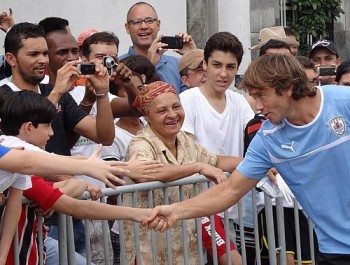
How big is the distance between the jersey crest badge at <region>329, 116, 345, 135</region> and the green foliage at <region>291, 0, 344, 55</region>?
9022mm

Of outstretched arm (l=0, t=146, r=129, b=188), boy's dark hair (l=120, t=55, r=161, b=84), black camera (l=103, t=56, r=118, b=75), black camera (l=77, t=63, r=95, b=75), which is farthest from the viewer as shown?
boy's dark hair (l=120, t=55, r=161, b=84)

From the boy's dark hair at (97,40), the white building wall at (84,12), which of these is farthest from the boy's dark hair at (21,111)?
the white building wall at (84,12)

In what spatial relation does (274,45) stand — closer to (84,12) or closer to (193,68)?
(193,68)

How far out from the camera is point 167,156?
6574 mm

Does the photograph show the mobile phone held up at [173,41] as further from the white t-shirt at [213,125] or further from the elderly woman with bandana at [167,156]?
the elderly woman with bandana at [167,156]

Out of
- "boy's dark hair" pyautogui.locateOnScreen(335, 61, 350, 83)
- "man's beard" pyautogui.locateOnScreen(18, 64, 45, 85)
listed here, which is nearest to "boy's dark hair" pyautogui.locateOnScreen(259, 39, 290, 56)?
"boy's dark hair" pyautogui.locateOnScreen(335, 61, 350, 83)

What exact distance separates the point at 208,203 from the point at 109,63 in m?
1.56

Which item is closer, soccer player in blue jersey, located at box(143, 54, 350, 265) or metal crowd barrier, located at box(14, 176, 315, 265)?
soccer player in blue jersey, located at box(143, 54, 350, 265)

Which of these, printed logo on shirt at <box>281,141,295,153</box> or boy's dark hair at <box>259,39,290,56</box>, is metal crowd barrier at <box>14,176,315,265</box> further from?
boy's dark hair at <box>259,39,290,56</box>

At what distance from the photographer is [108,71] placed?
6953mm

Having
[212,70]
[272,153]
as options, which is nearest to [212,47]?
[212,70]

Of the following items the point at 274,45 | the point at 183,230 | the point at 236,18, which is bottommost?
the point at 183,230

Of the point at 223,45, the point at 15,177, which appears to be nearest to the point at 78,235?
the point at 15,177

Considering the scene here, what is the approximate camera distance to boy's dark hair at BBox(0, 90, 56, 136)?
5578 mm
